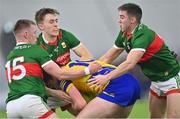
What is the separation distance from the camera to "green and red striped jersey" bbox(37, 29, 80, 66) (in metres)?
7.89

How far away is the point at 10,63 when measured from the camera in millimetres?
7145

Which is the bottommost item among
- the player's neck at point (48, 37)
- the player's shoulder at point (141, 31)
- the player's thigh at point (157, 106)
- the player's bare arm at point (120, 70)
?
the player's thigh at point (157, 106)

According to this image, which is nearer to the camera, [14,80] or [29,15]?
[14,80]

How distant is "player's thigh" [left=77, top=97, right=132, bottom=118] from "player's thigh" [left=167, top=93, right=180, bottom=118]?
0.71 meters

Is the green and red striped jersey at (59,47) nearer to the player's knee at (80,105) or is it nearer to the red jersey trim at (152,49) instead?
the player's knee at (80,105)

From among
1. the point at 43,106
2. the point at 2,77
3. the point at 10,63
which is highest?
the point at 10,63

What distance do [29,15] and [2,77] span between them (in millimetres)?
1232

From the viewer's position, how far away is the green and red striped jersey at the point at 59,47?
7887 mm

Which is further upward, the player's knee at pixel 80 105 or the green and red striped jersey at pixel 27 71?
the green and red striped jersey at pixel 27 71

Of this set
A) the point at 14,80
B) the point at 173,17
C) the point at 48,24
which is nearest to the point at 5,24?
the point at 173,17

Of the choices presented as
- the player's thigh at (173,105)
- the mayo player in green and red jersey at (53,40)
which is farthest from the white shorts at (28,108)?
the player's thigh at (173,105)

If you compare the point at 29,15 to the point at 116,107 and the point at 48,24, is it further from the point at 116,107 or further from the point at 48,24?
the point at 116,107

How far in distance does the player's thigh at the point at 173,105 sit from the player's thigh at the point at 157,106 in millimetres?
315

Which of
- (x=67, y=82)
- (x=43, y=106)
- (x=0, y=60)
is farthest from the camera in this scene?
(x=0, y=60)
